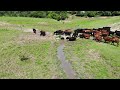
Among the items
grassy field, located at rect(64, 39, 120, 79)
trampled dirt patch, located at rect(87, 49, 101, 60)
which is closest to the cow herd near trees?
grassy field, located at rect(64, 39, 120, 79)

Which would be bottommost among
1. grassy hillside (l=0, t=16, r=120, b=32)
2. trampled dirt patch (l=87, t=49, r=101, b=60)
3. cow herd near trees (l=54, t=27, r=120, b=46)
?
grassy hillside (l=0, t=16, r=120, b=32)

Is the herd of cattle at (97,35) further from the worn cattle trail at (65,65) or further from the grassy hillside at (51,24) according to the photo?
the grassy hillside at (51,24)

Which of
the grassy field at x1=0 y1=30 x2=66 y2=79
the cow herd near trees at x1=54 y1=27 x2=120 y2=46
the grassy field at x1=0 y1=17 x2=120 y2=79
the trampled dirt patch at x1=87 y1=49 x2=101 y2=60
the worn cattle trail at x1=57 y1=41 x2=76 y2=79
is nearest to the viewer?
the worn cattle trail at x1=57 y1=41 x2=76 y2=79

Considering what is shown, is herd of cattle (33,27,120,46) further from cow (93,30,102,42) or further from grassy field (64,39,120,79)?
grassy field (64,39,120,79)

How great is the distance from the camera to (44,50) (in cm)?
4500

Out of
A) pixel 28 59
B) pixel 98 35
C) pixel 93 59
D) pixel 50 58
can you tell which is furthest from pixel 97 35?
pixel 28 59

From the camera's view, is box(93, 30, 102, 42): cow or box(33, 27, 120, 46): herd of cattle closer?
box(33, 27, 120, 46): herd of cattle

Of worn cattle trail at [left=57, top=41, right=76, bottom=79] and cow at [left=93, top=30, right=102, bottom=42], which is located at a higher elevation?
worn cattle trail at [left=57, top=41, right=76, bottom=79]

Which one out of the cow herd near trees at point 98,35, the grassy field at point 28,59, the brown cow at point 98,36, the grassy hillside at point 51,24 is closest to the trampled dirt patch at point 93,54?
the grassy field at point 28,59

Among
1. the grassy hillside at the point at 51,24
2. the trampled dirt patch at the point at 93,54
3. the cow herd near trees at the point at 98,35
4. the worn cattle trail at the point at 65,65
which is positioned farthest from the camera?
the grassy hillside at the point at 51,24

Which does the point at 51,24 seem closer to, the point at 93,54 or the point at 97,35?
the point at 97,35

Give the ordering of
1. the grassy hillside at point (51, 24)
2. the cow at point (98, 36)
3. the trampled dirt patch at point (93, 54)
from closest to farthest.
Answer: the trampled dirt patch at point (93, 54) < the cow at point (98, 36) < the grassy hillside at point (51, 24)
